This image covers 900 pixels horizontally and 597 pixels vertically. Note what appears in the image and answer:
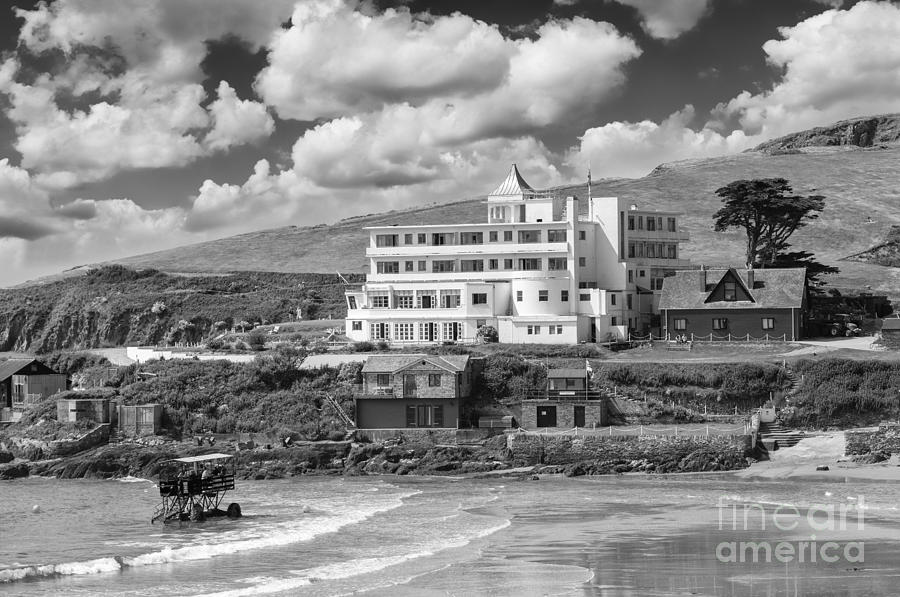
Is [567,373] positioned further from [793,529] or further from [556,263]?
[793,529]

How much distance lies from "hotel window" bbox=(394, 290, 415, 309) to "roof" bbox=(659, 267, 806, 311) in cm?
1676

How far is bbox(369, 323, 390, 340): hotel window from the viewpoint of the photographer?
78.1 m

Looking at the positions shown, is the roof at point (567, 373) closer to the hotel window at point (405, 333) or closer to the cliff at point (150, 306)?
the hotel window at point (405, 333)

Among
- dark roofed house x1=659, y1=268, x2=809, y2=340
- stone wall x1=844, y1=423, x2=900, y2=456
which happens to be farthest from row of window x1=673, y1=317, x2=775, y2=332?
stone wall x1=844, y1=423, x2=900, y2=456

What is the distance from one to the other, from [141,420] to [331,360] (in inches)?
450

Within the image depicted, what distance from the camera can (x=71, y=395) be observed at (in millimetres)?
68812

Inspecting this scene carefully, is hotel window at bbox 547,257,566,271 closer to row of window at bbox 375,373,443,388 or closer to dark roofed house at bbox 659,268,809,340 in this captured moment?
dark roofed house at bbox 659,268,809,340

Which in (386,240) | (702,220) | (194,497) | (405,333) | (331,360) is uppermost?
(702,220)

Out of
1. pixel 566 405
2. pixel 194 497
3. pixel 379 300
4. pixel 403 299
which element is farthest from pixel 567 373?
pixel 194 497

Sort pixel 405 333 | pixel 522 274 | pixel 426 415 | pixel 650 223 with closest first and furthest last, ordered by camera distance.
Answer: pixel 426 415 < pixel 405 333 < pixel 522 274 < pixel 650 223

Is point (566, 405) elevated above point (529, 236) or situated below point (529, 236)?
below

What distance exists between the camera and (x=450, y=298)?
257 ft

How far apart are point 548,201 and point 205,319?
114 feet

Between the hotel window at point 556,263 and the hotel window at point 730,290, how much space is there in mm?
11269
